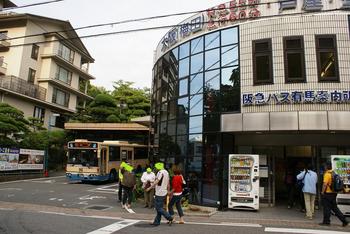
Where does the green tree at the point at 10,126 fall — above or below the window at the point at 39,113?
below

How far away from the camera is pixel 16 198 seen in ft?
52.5

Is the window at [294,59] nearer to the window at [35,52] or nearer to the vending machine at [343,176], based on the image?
the vending machine at [343,176]

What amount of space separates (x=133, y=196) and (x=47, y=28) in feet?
98.3

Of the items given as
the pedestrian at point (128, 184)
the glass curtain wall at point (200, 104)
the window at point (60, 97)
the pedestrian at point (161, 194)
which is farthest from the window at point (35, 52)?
the pedestrian at point (161, 194)

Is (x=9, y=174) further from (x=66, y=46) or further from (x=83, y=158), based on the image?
(x=66, y=46)

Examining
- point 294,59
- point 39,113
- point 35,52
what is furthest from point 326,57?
point 35,52

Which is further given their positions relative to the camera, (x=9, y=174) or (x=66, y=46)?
(x=66, y=46)

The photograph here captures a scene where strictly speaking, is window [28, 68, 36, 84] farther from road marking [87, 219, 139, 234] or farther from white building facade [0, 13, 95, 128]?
road marking [87, 219, 139, 234]

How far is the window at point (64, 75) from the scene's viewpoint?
41.1m

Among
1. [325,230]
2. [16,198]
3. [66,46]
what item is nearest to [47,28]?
[66,46]

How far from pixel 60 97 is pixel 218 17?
30.8 meters

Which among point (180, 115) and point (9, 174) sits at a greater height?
point (180, 115)

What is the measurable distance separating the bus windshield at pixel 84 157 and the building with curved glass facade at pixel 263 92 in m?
8.10

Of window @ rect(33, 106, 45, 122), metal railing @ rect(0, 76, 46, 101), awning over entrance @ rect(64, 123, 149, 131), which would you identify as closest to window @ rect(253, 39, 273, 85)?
awning over entrance @ rect(64, 123, 149, 131)
